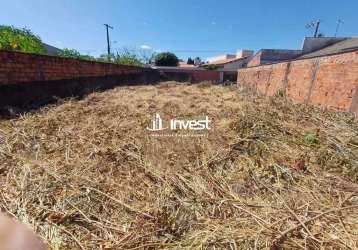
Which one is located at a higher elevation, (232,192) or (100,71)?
(100,71)

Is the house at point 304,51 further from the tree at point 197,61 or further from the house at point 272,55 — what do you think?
the tree at point 197,61

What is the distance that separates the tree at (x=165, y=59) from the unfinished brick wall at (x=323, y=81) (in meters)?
18.7

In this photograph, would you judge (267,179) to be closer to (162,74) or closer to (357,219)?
(357,219)

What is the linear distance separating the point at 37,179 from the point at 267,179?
268 cm

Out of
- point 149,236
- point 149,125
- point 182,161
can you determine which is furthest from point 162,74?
point 149,236

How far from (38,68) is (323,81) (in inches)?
302

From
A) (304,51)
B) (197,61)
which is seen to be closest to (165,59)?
(197,61)

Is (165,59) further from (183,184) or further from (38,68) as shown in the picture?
(183,184)

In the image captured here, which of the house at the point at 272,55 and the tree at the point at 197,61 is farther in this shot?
the tree at the point at 197,61

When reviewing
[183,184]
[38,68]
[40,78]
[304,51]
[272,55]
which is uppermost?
[304,51]

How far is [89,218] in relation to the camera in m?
1.90

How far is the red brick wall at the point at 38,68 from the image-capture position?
15.4 ft

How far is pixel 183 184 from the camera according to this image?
2.41 m

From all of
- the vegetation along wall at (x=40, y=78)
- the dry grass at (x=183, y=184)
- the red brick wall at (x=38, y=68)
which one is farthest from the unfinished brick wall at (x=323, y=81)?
the red brick wall at (x=38, y=68)
